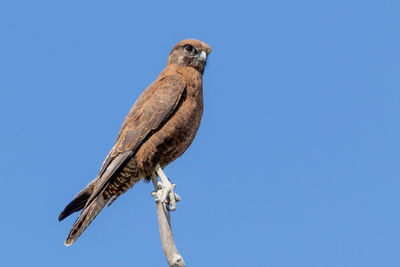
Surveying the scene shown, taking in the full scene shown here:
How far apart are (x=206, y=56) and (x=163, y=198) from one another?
5.94ft

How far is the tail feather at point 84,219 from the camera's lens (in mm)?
5797

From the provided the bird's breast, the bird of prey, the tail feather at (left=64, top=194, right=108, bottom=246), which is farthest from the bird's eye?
the tail feather at (left=64, top=194, right=108, bottom=246)

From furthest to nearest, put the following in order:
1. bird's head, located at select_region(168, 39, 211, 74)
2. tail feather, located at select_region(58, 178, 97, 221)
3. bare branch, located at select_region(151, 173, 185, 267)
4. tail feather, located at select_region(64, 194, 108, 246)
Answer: bird's head, located at select_region(168, 39, 211, 74) → tail feather, located at select_region(58, 178, 97, 221) → tail feather, located at select_region(64, 194, 108, 246) → bare branch, located at select_region(151, 173, 185, 267)

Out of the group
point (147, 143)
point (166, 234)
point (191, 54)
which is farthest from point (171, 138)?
point (166, 234)

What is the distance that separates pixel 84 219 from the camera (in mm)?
5863

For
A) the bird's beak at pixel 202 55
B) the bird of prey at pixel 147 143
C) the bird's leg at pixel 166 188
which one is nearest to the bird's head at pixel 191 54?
the bird's beak at pixel 202 55

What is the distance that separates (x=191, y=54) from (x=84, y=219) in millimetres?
2029

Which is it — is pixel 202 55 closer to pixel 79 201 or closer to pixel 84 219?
pixel 79 201

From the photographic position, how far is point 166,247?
4891 mm

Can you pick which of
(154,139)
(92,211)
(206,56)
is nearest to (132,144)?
(154,139)

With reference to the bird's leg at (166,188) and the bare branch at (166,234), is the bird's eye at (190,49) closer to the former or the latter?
the bird's leg at (166,188)

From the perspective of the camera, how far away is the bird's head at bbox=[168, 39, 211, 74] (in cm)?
657

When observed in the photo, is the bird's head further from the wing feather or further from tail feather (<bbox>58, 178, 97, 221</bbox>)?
tail feather (<bbox>58, 178, 97, 221</bbox>)

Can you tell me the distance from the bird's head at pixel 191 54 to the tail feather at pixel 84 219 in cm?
165
